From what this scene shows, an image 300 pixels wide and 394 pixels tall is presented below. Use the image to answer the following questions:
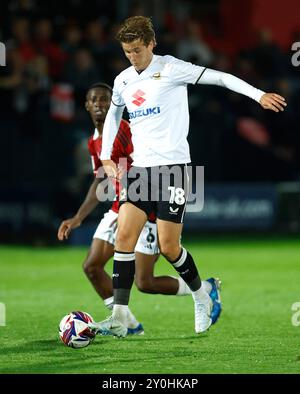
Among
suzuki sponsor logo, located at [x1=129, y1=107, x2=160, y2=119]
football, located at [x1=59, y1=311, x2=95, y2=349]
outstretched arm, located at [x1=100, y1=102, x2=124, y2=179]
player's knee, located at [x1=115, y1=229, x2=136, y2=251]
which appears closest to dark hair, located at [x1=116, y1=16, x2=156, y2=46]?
suzuki sponsor logo, located at [x1=129, y1=107, x2=160, y2=119]

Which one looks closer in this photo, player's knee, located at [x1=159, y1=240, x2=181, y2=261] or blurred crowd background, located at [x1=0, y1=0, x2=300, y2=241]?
player's knee, located at [x1=159, y1=240, x2=181, y2=261]

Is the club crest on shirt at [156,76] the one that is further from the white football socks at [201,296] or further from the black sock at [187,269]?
the white football socks at [201,296]

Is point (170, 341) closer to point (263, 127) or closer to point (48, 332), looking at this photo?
point (48, 332)

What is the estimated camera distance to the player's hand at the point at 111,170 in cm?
887

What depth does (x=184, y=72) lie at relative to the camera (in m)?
8.68

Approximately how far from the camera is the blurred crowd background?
1723cm

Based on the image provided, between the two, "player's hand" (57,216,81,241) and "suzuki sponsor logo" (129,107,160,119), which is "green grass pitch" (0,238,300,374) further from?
"suzuki sponsor logo" (129,107,160,119)

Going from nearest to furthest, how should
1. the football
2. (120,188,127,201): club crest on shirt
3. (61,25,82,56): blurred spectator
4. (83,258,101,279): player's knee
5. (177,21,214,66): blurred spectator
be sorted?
the football → (120,188,127,201): club crest on shirt → (83,258,101,279): player's knee → (61,25,82,56): blurred spectator → (177,21,214,66): blurred spectator

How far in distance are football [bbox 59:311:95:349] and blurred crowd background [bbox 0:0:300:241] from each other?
8.52m

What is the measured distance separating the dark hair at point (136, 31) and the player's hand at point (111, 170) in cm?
101

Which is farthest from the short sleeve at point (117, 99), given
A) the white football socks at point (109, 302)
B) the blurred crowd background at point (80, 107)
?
the blurred crowd background at point (80, 107)

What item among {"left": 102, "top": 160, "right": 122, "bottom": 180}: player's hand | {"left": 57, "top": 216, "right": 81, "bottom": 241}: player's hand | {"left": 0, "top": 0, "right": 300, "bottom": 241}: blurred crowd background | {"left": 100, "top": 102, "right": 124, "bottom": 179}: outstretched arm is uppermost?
{"left": 0, "top": 0, "right": 300, "bottom": 241}: blurred crowd background

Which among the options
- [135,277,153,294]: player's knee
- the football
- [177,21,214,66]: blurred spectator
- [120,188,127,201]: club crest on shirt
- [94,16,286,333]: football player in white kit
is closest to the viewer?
the football

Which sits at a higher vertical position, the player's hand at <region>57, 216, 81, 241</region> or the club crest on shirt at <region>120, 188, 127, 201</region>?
the club crest on shirt at <region>120, 188, 127, 201</region>
